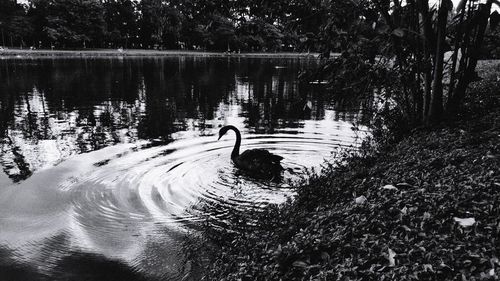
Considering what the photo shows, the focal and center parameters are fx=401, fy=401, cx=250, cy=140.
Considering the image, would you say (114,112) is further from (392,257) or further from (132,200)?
(392,257)

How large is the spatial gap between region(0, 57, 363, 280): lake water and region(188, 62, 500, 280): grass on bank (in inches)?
48.6

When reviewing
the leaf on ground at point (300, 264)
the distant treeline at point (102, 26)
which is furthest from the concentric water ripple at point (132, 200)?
the distant treeline at point (102, 26)

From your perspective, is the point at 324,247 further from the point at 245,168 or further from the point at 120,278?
the point at 245,168

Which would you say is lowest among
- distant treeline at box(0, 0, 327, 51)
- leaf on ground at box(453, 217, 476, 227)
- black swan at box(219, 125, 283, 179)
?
black swan at box(219, 125, 283, 179)

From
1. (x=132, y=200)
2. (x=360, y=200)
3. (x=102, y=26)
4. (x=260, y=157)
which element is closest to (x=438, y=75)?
(x=360, y=200)

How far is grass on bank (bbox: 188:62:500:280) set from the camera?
12.7 ft

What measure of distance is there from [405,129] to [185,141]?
7.35 m

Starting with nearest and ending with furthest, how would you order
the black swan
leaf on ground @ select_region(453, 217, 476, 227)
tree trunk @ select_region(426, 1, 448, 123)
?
leaf on ground @ select_region(453, 217, 476, 227), tree trunk @ select_region(426, 1, 448, 123), the black swan

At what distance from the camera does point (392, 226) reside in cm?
463

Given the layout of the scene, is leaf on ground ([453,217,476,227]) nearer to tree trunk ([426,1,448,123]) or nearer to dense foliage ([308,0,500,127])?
dense foliage ([308,0,500,127])

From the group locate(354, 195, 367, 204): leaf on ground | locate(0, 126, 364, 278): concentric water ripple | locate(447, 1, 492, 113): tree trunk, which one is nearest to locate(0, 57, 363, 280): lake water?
locate(0, 126, 364, 278): concentric water ripple

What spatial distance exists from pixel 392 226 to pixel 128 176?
7.28 m

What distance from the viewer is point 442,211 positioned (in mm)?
4555

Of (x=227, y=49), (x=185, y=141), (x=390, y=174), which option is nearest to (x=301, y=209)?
(x=390, y=174)
